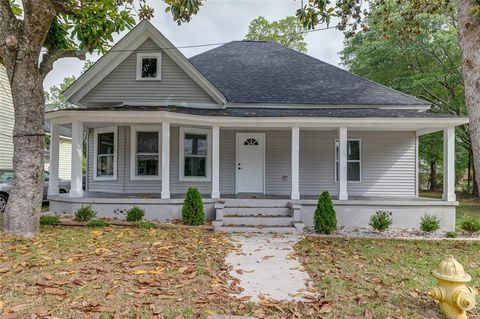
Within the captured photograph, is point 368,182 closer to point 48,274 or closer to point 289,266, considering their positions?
point 289,266

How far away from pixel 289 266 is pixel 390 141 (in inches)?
311

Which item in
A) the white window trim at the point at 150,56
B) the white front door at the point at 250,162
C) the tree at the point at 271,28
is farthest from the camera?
the tree at the point at 271,28

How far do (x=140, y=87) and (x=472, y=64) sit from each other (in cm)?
945

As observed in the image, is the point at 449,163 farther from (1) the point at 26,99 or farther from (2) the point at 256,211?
(1) the point at 26,99

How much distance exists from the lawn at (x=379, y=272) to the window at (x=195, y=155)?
4954mm

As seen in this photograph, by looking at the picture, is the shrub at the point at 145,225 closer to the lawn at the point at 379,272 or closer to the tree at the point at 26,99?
the tree at the point at 26,99

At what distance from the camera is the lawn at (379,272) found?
3645 millimetres

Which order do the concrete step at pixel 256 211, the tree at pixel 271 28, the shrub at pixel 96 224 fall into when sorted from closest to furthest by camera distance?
the shrub at pixel 96 224 → the concrete step at pixel 256 211 → the tree at pixel 271 28

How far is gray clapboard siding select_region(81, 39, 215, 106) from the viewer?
1085cm

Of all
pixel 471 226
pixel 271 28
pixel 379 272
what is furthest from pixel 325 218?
pixel 271 28

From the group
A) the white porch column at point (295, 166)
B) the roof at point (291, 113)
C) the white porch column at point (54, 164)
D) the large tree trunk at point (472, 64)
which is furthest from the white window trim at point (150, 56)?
the large tree trunk at point (472, 64)

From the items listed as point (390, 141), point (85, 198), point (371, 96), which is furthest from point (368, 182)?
point (85, 198)

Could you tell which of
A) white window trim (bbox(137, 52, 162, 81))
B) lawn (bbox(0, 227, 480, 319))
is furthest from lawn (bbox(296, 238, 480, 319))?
white window trim (bbox(137, 52, 162, 81))

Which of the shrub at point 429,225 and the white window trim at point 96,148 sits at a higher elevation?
the white window trim at point 96,148
